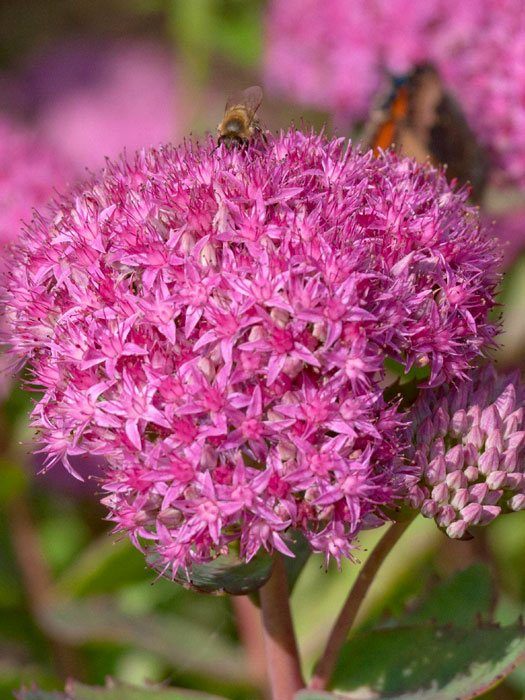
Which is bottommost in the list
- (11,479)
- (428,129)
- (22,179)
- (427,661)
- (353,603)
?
(427,661)

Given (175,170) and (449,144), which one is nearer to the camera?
(175,170)

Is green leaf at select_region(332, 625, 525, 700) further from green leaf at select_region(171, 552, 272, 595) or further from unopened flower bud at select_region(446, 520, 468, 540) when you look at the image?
green leaf at select_region(171, 552, 272, 595)

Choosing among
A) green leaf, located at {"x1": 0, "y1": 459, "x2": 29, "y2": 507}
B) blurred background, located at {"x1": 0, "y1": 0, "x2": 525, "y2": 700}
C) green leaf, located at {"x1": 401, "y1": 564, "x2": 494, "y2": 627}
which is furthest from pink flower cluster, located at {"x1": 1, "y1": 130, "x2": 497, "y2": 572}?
green leaf, located at {"x1": 0, "y1": 459, "x2": 29, "y2": 507}

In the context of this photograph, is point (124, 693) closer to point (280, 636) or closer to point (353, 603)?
point (280, 636)

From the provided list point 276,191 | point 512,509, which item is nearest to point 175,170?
point 276,191

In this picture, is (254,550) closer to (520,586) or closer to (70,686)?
(70,686)

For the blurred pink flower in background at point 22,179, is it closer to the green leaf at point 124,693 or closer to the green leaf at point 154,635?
the green leaf at point 154,635

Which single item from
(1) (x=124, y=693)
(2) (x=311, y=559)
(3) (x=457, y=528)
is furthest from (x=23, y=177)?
(3) (x=457, y=528)
